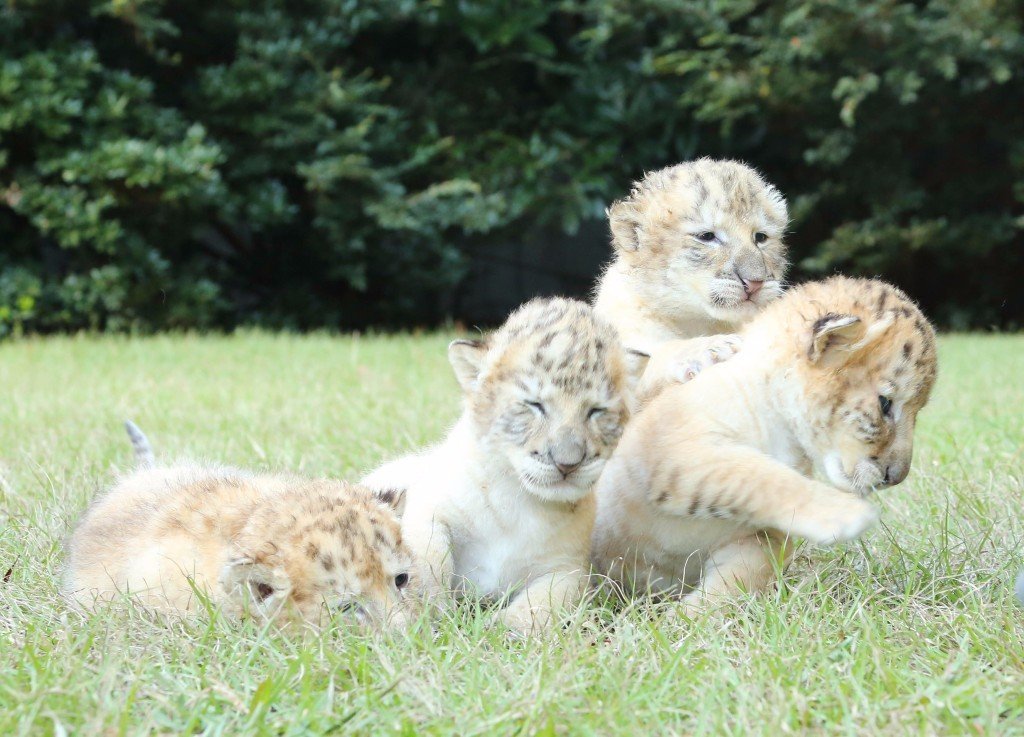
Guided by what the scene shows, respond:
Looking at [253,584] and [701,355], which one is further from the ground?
[701,355]

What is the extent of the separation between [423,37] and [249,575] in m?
9.78

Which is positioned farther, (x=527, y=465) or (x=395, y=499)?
(x=395, y=499)

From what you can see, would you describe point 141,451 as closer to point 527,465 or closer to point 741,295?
point 527,465

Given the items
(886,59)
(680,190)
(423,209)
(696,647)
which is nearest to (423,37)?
(423,209)

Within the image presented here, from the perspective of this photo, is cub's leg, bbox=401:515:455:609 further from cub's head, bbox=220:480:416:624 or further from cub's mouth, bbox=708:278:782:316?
cub's mouth, bbox=708:278:782:316

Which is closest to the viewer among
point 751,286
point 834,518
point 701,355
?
point 834,518

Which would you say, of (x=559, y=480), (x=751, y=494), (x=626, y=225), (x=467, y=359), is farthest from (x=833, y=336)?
(x=626, y=225)

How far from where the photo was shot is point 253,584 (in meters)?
2.90

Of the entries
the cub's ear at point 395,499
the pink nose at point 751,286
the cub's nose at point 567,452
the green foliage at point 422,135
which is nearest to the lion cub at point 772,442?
the cub's nose at point 567,452

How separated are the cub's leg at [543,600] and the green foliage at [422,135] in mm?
7804

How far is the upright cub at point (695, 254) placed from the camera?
3.95m

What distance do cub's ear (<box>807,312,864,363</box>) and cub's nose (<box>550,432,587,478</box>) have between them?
→ 2.20 ft

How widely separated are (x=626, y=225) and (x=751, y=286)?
649mm

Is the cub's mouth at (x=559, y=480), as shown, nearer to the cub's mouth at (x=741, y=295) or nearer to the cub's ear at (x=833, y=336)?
the cub's ear at (x=833, y=336)
